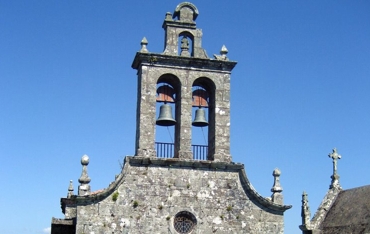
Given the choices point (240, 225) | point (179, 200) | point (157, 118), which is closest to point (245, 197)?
point (240, 225)

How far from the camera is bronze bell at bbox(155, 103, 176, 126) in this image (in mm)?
18391

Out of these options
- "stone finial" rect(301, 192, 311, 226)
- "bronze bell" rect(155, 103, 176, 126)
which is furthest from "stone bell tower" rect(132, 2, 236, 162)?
"stone finial" rect(301, 192, 311, 226)

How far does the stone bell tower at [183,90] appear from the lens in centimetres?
1827

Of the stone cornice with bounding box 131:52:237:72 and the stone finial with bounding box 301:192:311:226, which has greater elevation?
the stone cornice with bounding box 131:52:237:72

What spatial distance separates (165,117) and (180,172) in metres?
1.68

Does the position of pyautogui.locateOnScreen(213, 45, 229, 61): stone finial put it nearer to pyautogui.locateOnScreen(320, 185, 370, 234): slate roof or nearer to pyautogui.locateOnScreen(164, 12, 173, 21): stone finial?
pyautogui.locateOnScreen(164, 12, 173, 21): stone finial

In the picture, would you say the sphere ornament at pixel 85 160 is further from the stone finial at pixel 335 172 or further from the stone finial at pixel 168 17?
the stone finial at pixel 335 172

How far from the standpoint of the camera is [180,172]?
1814 centimetres

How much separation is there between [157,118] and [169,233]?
340 centimetres

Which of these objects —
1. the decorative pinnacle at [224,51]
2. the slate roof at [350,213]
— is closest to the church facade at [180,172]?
the decorative pinnacle at [224,51]

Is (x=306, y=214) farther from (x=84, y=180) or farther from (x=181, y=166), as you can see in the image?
(x=84, y=180)

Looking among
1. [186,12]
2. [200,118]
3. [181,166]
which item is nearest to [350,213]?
[200,118]

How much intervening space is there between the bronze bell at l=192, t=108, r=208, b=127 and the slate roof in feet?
21.0

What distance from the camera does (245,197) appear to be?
1847 centimetres
